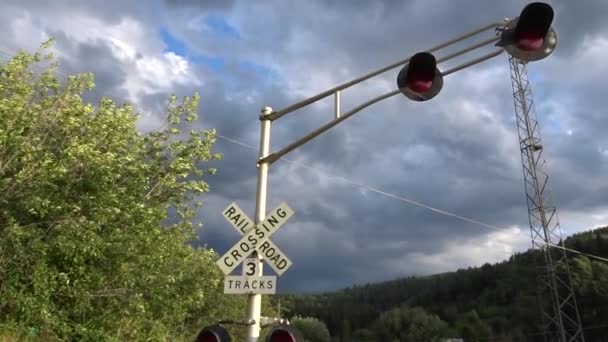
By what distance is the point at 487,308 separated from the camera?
142 meters

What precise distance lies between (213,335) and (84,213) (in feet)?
25.2

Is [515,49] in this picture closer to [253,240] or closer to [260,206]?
[260,206]

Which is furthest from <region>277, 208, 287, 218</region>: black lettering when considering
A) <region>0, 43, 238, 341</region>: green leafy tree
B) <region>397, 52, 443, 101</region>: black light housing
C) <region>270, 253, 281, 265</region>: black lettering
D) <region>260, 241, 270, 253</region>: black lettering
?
<region>0, 43, 238, 341</region>: green leafy tree

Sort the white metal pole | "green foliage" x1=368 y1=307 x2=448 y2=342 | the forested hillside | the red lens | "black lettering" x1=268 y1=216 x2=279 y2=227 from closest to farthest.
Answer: the red lens, the white metal pole, "black lettering" x1=268 y1=216 x2=279 y2=227, the forested hillside, "green foliage" x1=368 y1=307 x2=448 y2=342

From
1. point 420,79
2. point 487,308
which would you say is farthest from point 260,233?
point 487,308

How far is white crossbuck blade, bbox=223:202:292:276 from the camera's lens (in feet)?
26.7

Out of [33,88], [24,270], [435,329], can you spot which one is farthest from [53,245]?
[435,329]

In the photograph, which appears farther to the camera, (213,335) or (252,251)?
(252,251)

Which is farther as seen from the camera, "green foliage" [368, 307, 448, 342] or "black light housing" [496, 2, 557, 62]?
"green foliage" [368, 307, 448, 342]

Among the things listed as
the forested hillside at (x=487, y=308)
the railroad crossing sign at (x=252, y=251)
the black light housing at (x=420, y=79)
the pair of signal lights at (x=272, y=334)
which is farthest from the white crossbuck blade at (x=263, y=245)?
the forested hillside at (x=487, y=308)

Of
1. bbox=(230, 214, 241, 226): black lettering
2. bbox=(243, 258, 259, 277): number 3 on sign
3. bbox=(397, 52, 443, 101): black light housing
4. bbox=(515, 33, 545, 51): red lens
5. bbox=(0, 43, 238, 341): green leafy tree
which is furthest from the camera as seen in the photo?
bbox=(0, 43, 238, 341): green leafy tree

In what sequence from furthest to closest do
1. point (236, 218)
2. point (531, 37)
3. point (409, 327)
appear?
point (409, 327)
point (236, 218)
point (531, 37)

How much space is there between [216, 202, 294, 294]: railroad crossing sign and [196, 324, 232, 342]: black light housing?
86 centimetres

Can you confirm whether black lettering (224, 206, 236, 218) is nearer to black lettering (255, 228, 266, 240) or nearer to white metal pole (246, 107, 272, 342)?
white metal pole (246, 107, 272, 342)
